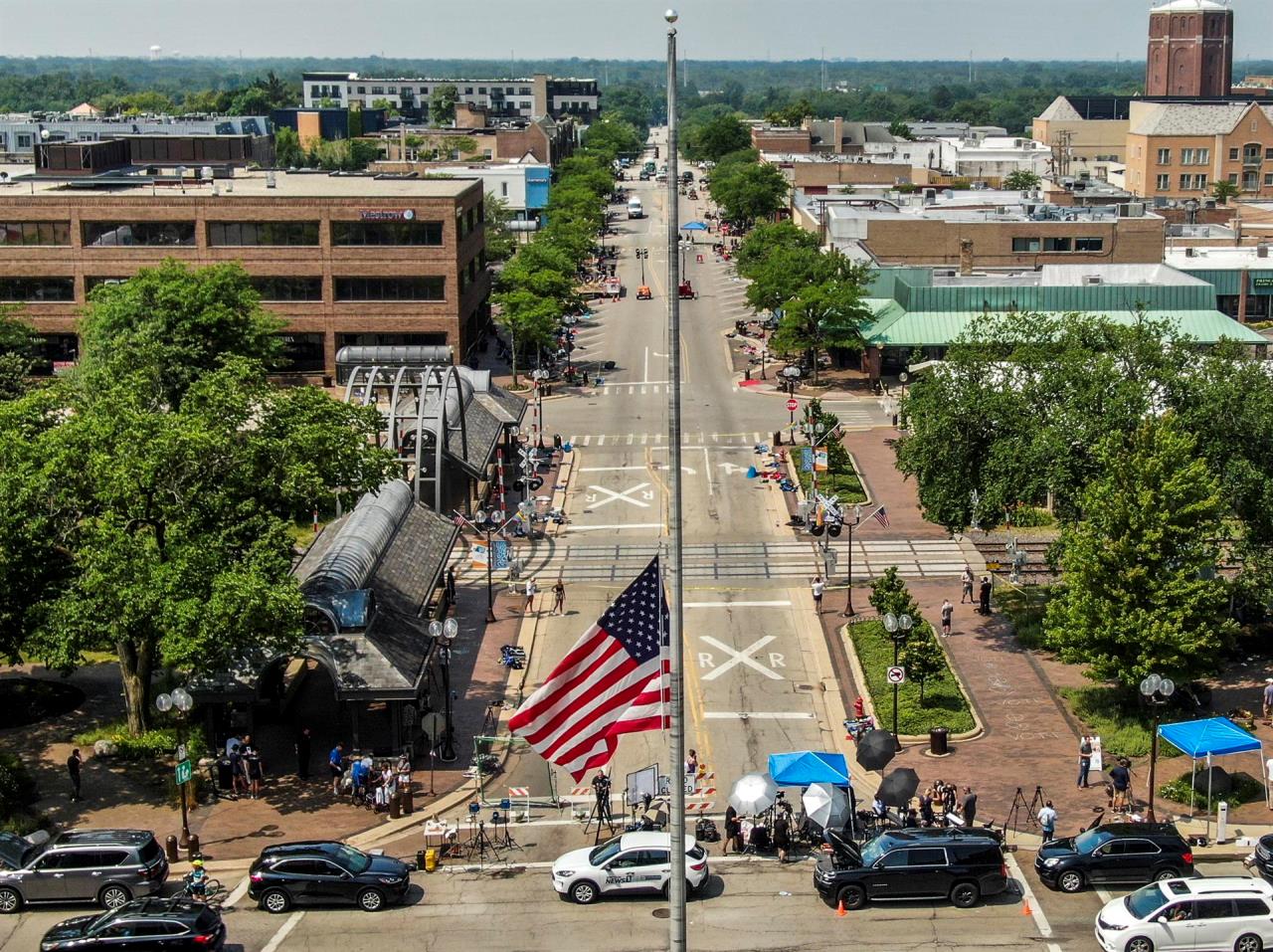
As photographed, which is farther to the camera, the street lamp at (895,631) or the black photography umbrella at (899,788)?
the street lamp at (895,631)

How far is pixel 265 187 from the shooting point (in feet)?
351

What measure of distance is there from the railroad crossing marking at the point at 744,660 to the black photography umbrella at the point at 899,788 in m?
12.2

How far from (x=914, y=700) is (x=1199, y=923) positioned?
16380 mm

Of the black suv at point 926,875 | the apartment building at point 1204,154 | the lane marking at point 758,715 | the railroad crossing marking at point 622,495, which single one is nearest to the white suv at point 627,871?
the black suv at point 926,875

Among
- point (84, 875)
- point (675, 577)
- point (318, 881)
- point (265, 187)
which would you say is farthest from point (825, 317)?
point (675, 577)

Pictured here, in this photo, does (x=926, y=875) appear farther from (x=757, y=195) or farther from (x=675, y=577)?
(x=757, y=195)

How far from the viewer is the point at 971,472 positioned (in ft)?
181

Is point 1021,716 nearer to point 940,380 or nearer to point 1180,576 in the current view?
point 1180,576

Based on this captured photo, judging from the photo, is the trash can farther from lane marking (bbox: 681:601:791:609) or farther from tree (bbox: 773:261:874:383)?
tree (bbox: 773:261:874:383)

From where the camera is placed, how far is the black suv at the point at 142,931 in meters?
33.1

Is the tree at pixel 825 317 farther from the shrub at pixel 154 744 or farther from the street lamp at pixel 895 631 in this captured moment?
the shrub at pixel 154 744

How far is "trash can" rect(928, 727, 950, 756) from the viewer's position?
45.1 metres

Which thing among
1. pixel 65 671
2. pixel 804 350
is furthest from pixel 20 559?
pixel 804 350

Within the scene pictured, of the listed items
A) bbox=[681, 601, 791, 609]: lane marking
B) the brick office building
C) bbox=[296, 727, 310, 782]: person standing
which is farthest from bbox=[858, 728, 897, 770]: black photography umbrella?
the brick office building
